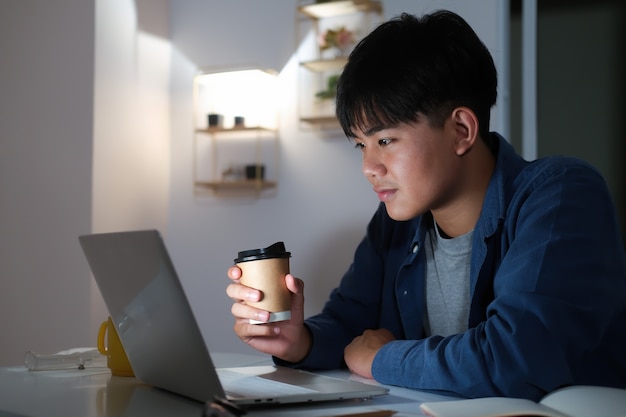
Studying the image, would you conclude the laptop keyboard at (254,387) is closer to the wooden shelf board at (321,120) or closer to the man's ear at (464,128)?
the man's ear at (464,128)

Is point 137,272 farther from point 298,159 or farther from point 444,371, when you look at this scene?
point 298,159

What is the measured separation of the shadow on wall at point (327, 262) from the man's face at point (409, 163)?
1516mm

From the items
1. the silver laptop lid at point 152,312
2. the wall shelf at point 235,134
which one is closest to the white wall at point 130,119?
the wall shelf at point 235,134

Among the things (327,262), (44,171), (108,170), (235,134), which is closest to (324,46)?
(235,134)

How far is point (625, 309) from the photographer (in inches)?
44.7

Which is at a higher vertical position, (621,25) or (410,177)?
(621,25)

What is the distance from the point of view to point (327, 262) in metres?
2.83

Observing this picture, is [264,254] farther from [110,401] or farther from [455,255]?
[455,255]

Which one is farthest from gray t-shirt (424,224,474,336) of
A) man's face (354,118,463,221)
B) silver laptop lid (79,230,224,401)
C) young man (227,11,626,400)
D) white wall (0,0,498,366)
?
white wall (0,0,498,366)

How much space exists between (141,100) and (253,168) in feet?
1.93

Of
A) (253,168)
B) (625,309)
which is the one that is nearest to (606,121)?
(253,168)

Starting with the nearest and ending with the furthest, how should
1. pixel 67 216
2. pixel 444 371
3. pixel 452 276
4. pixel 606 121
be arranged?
pixel 444 371, pixel 452 276, pixel 606 121, pixel 67 216

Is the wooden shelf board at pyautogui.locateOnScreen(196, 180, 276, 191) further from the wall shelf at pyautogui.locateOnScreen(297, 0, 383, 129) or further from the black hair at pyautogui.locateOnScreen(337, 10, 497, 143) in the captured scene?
the black hair at pyautogui.locateOnScreen(337, 10, 497, 143)

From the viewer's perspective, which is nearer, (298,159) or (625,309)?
(625,309)
